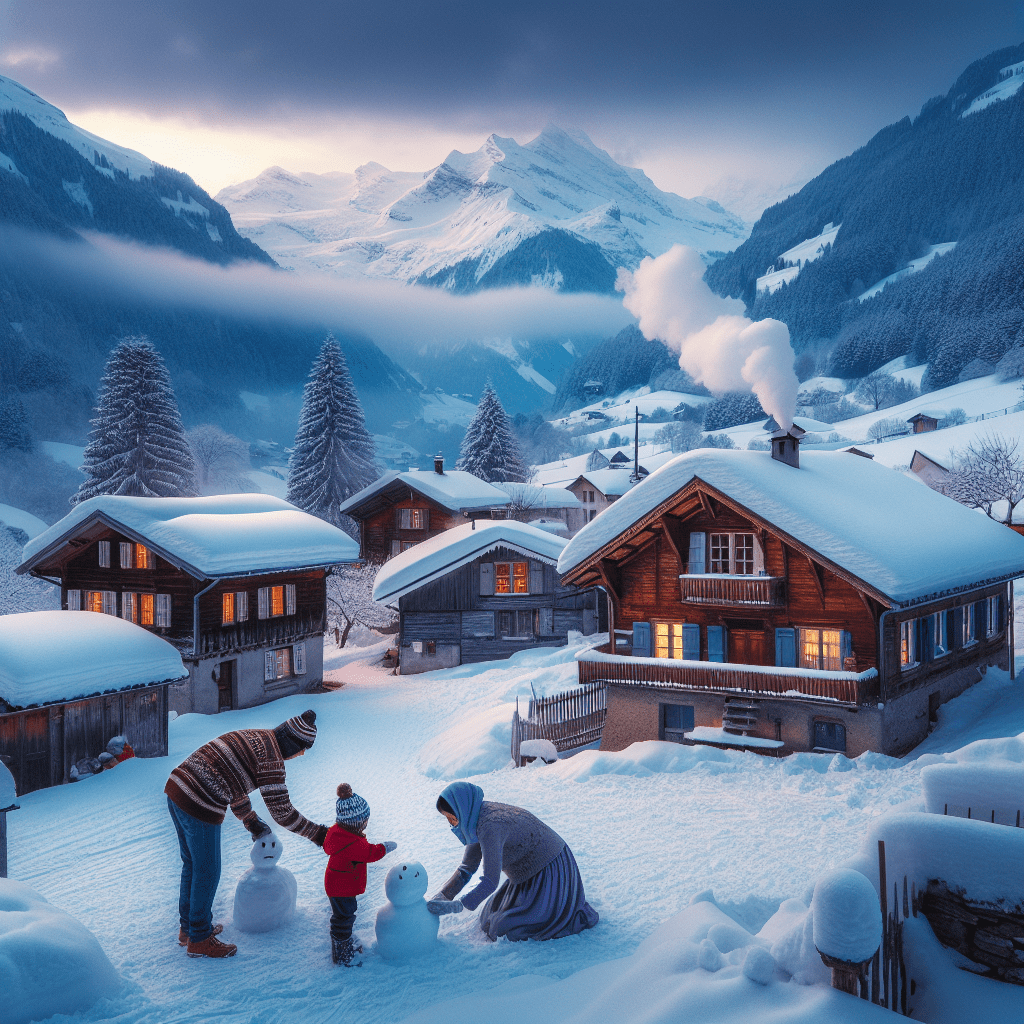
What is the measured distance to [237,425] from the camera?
162 meters

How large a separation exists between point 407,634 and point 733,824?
23309 millimetres

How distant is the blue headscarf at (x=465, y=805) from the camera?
26.8ft

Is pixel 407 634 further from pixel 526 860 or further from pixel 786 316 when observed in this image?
pixel 786 316

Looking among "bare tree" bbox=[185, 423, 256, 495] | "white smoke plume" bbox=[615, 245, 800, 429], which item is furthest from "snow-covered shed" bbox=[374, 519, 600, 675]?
"bare tree" bbox=[185, 423, 256, 495]

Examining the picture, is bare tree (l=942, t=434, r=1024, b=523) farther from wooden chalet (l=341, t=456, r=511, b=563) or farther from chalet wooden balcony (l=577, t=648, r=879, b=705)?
chalet wooden balcony (l=577, t=648, r=879, b=705)

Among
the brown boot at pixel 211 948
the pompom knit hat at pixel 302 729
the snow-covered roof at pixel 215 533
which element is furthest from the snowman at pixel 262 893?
the snow-covered roof at pixel 215 533

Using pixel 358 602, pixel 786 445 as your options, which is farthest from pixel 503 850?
pixel 358 602

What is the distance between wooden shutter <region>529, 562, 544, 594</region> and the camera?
3512cm

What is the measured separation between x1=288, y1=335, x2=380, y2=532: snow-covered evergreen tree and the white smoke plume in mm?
34677

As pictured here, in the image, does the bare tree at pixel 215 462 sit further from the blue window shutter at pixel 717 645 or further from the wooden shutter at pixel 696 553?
the blue window shutter at pixel 717 645

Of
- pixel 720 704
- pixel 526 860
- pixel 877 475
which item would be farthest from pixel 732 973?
pixel 877 475

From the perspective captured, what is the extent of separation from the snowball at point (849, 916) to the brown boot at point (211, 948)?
19.0 feet

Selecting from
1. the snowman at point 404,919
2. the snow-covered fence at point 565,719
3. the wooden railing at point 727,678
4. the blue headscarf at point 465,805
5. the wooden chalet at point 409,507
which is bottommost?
the snow-covered fence at point 565,719

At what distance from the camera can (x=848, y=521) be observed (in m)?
19.2
